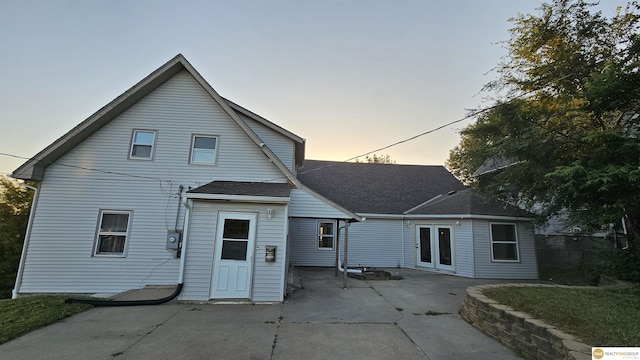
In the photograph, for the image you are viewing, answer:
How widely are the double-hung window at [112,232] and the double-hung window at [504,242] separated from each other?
13910 millimetres

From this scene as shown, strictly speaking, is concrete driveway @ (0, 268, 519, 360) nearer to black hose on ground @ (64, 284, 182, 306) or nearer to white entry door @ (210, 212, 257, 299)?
black hose on ground @ (64, 284, 182, 306)

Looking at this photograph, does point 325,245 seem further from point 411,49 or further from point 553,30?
point 553,30

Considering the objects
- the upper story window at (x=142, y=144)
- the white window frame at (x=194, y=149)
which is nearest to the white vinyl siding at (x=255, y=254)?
the white window frame at (x=194, y=149)

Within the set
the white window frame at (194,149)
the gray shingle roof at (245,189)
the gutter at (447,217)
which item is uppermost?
the white window frame at (194,149)

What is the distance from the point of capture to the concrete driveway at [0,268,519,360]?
402 cm

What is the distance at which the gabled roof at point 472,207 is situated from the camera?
11258 mm

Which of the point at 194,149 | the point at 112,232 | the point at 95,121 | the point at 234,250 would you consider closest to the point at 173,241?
the point at 112,232

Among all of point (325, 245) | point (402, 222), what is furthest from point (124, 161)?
point (402, 222)

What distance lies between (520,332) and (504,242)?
857 centimetres

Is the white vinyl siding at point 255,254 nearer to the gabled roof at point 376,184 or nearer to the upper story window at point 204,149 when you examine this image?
the upper story window at point 204,149

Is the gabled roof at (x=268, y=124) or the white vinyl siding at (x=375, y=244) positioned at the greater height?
the gabled roof at (x=268, y=124)

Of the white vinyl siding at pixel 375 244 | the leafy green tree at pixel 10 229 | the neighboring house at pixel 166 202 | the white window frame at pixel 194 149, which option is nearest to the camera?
the neighboring house at pixel 166 202

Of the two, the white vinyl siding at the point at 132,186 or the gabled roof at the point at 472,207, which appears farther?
the gabled roof at the point at 472,207

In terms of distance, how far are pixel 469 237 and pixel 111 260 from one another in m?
13.2
